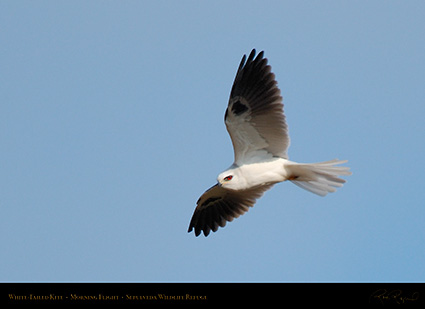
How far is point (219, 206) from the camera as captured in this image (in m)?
10.7

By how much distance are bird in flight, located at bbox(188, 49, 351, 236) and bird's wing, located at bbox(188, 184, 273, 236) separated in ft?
4.51

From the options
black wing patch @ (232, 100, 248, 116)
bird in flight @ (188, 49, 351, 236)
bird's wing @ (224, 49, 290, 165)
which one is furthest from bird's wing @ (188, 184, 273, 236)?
black wing patch @ (232, 100, 248, 116)
